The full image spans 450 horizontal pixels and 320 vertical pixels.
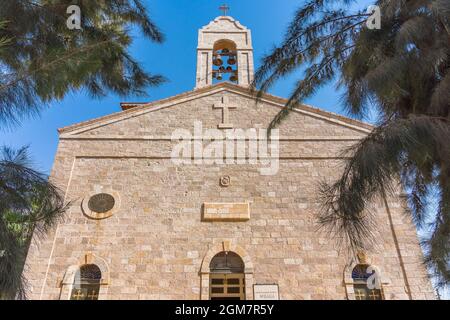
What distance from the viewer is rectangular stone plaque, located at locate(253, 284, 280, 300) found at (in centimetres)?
838

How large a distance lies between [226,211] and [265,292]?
2.09 meters

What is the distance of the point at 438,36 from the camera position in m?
4.54

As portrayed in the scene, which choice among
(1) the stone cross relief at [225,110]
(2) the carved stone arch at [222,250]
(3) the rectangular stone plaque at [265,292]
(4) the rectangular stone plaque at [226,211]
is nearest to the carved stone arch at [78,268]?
(2) the carved stone arch at [222,250]

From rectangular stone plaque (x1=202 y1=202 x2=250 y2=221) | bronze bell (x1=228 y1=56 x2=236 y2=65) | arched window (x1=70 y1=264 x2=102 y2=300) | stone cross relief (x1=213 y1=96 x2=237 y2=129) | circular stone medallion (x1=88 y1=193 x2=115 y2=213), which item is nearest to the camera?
arched window (x1=70 y1=264 x2=102 y2=300)

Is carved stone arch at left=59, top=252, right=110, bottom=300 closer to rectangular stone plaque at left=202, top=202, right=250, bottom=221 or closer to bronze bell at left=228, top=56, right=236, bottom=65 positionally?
rectangular stone plaque at left=202, top=202, right=250, bottom=221

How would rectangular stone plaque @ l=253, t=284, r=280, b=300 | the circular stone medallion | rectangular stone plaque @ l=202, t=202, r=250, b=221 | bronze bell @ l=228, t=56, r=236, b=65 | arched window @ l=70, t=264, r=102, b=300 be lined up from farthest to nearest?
bronze bell @ l=228, t=56, r=236, b=65, the circular stone medallion, rectangular stone plaque @ l=202, t=202, r=250, b=221, arched window @ l=70, t=264, r=102, b=300, rectangular stone plaque @ l=253, t=284, r=280, b=300

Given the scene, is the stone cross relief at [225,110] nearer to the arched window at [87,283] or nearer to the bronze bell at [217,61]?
the bronze bell at [217,61]

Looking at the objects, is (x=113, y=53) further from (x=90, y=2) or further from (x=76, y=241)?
(x=76, y=241)

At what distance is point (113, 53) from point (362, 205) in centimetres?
405

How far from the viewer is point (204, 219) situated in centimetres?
938

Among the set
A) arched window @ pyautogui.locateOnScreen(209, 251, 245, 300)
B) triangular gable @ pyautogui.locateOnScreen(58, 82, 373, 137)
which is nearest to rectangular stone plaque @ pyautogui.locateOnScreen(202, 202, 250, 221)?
arched window @ pyautogui.locateOnScreen(209, 251, 245, 300)

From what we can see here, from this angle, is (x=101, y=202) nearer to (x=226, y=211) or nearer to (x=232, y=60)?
(x=226, y=211)

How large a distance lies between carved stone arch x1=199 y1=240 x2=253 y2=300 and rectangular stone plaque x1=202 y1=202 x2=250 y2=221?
0.60m

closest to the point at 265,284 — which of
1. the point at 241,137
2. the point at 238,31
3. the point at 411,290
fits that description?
the point at 411,290
